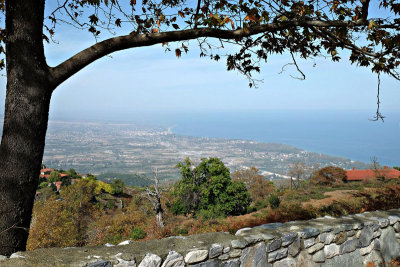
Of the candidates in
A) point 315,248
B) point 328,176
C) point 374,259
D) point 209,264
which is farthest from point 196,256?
point 328,176

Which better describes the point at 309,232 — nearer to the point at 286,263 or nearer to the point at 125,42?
the point at 286,263

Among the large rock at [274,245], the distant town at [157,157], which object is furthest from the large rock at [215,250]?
the distant town at [157,157]

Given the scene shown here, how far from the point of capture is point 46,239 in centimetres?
2133

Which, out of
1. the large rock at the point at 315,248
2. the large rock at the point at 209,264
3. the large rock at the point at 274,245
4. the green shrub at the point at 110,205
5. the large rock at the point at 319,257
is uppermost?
the large rock at the point at 274,245

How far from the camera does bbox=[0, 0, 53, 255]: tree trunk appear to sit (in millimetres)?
2537

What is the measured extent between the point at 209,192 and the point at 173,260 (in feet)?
89.9

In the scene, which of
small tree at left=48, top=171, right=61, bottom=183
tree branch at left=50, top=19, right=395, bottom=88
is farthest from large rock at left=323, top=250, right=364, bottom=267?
small tree at left=48, top=171, right=61, bottom=183

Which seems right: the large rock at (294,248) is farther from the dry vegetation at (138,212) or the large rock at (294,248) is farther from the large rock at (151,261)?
the large rock at (151,261)

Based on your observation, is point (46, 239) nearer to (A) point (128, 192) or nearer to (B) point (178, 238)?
(B) point (178, 238)

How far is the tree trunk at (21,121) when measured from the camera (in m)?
2.54

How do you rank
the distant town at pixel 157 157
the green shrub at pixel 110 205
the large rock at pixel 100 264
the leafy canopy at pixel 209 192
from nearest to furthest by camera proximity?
the large rock at pixel 100 264 < the leafy canopy at pixel 209 192 < the green shrub at pixel 110 205 < the distant town at pixel 157 157

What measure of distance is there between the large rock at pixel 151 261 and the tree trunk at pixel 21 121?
124 cm

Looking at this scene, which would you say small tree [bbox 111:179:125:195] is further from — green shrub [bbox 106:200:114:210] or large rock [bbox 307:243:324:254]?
large rock [bbox 307:243:324:254]

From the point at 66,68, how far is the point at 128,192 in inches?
2110
